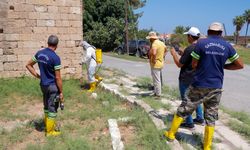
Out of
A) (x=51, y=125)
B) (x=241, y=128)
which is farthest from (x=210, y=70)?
(x=51, y=125)

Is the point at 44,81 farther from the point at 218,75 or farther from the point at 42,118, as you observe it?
the point at 218,75

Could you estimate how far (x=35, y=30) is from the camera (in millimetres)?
10172

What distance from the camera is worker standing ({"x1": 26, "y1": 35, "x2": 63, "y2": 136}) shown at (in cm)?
535

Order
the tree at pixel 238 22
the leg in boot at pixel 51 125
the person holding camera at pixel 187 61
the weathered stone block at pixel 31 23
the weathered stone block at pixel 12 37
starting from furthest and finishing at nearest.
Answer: the tree at pixel 238 22 < the weathered stone block at pixel 31 23 < the weathered stone block at pixel 12 37 < the leg in boot at pixel 51 125 < the person holding camera at pixel 187 61

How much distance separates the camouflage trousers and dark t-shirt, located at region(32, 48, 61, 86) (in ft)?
6.99

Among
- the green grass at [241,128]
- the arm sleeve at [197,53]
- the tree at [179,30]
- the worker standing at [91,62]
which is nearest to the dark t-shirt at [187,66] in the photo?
the arm sleeve at [197,53]

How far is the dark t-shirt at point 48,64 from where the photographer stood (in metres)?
5.34

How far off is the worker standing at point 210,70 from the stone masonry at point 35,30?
6.51 m

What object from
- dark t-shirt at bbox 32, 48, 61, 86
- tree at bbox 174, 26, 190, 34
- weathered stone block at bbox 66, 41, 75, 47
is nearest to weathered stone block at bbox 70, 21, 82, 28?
weathered stone block at bbox 66, 41, 75, 47

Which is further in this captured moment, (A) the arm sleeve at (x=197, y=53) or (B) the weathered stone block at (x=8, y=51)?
(B) the weathered stone block at (x=8, y=51)

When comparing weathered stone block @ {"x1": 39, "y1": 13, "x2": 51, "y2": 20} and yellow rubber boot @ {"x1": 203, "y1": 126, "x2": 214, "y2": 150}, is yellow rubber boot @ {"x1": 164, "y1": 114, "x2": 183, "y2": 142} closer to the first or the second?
yellow rubber boot @ {"x1": 203, "y1": 126, "x2": 214, "y2": 150}

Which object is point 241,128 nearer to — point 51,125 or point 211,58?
point 211,58

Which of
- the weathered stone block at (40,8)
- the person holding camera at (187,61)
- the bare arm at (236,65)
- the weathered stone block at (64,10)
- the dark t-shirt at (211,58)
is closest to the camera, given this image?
the dark t-shirt at (211,58)

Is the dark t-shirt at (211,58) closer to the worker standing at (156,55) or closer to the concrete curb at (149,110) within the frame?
the concrete curb at (149,110)
